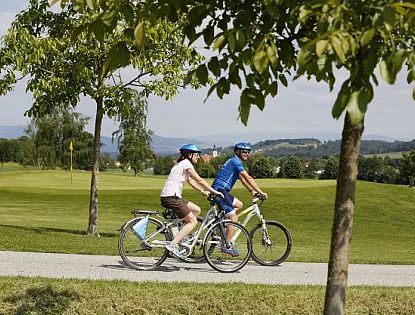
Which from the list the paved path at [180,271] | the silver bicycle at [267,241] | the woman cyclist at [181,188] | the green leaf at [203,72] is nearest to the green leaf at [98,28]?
the green leaf at [203,72]

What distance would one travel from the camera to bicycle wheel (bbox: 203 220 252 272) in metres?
10.2

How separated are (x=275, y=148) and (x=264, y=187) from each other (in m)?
150

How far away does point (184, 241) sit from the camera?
10188 millimetres

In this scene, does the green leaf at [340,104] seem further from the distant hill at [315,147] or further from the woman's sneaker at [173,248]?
the distant hill at [315,147]

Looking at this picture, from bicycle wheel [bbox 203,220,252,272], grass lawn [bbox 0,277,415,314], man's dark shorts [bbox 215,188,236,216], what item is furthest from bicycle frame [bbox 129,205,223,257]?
grass lawn [bbox 0,277,415,314]

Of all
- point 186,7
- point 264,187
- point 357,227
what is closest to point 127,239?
point 186,7

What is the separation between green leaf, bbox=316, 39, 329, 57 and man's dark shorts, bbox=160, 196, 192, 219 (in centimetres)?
750

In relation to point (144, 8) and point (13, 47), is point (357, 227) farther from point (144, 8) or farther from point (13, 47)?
point (144, 8)

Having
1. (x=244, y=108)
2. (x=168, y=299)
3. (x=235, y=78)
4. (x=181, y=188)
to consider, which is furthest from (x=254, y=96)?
(x=181, y=188)

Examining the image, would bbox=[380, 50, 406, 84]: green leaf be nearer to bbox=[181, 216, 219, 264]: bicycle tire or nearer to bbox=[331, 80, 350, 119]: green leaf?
bbox=[331, 80, 350, 119]: green leaf

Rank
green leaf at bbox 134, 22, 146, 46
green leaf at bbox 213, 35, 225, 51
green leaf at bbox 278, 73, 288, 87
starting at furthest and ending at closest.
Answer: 1. green leaf at bbox 278, 73, 288, 87
2. green leaf at bbox 134, 22, 146, 46
3. green leaf at bbox 213, 35, 225, 51

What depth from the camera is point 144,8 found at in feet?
11.6

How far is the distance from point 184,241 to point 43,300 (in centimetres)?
353

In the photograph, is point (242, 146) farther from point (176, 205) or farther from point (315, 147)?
point (315, 147)
